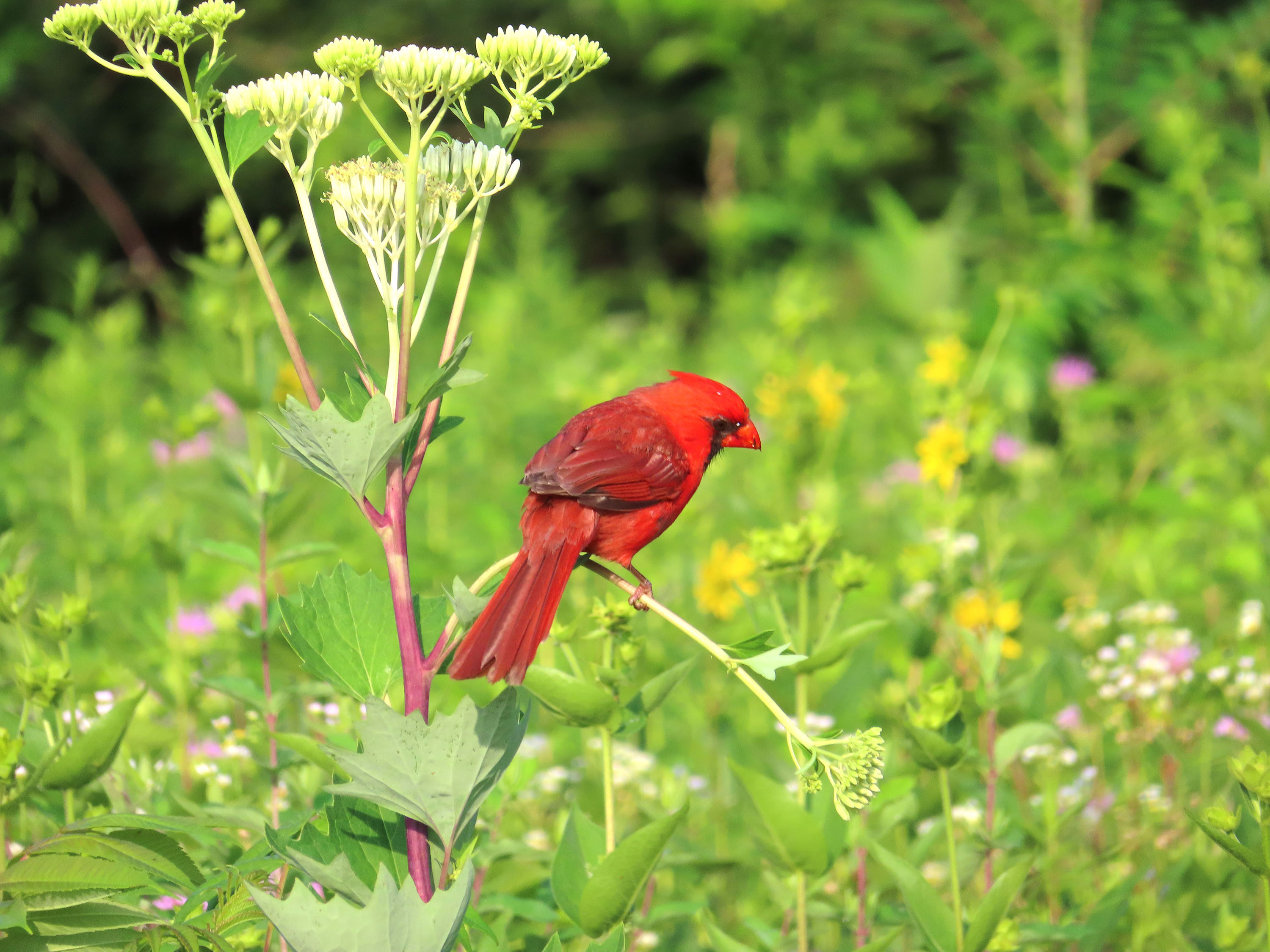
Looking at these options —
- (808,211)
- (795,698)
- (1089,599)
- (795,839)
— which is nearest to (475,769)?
(795,839)

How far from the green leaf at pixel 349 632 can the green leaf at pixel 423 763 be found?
97mm

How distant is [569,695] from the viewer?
56.1 inches

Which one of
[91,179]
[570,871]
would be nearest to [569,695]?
[570,871]

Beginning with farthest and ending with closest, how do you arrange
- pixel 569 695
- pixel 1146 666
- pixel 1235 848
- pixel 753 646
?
pixel 1146 666
pixel 569 695
pixel 1235 848
pixel 753 646

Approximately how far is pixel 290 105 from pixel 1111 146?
16.4 feet

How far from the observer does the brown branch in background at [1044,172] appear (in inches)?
211

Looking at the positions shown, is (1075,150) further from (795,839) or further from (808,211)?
(795,839)

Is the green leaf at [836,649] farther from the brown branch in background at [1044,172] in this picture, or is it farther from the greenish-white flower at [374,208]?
the brown branch in background at [1044,172]

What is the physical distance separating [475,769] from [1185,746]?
1562mm

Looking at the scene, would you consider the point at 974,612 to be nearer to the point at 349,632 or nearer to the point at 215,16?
the point at 349,632

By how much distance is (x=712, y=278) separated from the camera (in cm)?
766

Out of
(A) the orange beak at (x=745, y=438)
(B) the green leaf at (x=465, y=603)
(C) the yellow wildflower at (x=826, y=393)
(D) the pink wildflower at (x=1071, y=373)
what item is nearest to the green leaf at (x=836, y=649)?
(A) the orange beak at (x=745, y=438)

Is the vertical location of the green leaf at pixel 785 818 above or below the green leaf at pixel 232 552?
below

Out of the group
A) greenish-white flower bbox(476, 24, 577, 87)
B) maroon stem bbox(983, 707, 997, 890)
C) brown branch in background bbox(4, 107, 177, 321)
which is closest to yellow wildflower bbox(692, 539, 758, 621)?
maroon stem bbox(983, 707, 997, 890)
